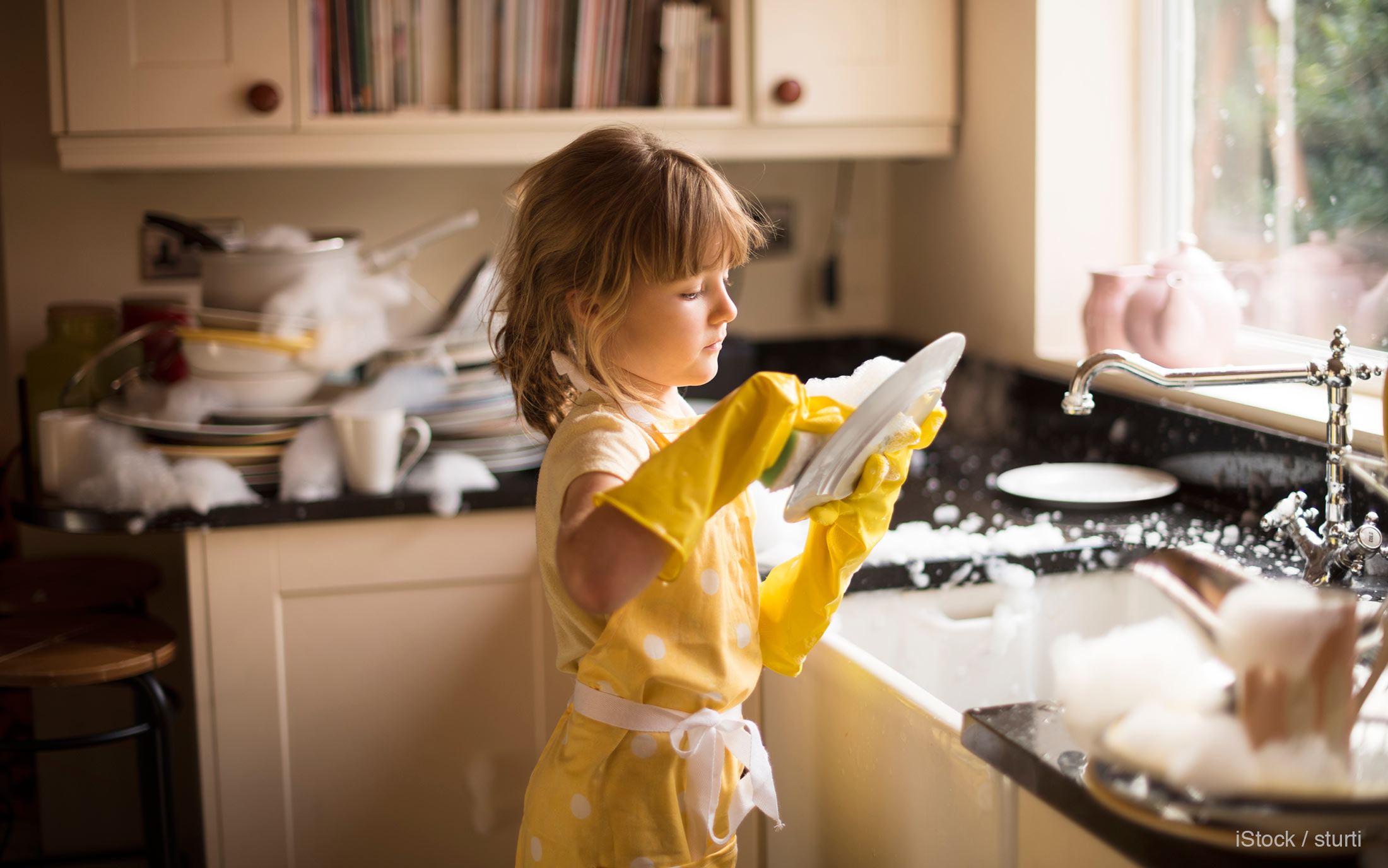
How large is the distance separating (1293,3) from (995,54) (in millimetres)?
444

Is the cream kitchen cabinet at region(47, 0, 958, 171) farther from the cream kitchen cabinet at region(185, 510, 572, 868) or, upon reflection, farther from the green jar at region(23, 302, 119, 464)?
the cream kitchen cabinet at region(185, 510, 572, 868)

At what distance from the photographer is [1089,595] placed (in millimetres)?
1401

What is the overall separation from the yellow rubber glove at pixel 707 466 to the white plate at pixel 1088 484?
0.83 metres

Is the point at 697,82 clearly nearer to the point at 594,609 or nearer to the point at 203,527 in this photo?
the point at 203,527

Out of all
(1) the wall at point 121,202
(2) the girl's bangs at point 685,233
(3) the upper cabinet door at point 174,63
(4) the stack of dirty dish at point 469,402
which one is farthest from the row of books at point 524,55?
(2) the girl's bangs at point 685,233

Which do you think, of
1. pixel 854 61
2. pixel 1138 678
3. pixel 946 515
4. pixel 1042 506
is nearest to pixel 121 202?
pixel 854 61

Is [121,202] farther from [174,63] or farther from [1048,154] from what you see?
[1048,154]

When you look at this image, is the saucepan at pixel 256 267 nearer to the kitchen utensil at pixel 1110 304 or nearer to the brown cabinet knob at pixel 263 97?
the brown cabinet knob at pixel 263 97

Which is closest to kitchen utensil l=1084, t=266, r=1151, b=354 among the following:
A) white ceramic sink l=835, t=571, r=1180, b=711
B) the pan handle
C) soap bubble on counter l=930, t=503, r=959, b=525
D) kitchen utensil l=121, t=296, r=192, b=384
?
soap bubble on counter l=930, t=503, r=959, b=525

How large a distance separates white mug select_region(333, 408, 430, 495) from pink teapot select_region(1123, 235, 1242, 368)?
1009 millimetres

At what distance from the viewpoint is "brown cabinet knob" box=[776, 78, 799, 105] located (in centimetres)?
193

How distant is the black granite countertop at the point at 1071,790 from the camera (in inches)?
25.1

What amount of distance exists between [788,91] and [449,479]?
826 millimetres

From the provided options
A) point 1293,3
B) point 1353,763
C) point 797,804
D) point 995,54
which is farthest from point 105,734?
point 1293,3
